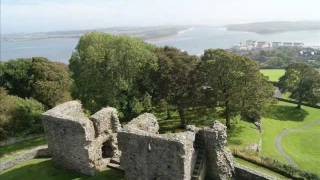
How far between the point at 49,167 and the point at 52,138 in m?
2.51

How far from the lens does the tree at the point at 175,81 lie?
3841 cm

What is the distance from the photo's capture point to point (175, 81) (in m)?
38.4

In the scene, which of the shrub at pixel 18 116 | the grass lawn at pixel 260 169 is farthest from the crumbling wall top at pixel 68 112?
the shrub at pixel 18 116

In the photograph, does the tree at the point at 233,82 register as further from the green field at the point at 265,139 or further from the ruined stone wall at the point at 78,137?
the ruined stone wall at the point at 78,137

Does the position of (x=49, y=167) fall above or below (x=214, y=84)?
below

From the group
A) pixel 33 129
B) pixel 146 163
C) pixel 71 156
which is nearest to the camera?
pixel 146 163

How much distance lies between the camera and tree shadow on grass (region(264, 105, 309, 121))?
5241cm

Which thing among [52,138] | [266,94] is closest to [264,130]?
[266,94]

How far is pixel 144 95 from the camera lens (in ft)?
131

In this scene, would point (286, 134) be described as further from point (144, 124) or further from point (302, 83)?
point (144, 124)

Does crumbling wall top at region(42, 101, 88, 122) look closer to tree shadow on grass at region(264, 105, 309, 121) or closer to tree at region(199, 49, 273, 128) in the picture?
tree at region(199, 49, 273, 128)

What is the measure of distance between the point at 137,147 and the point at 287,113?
128 feet

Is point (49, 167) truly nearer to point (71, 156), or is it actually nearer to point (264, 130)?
point (71, 156)

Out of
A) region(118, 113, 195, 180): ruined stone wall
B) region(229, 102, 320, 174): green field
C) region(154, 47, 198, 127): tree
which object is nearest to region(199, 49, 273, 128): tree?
region(154, 47, 198, 127): tree
